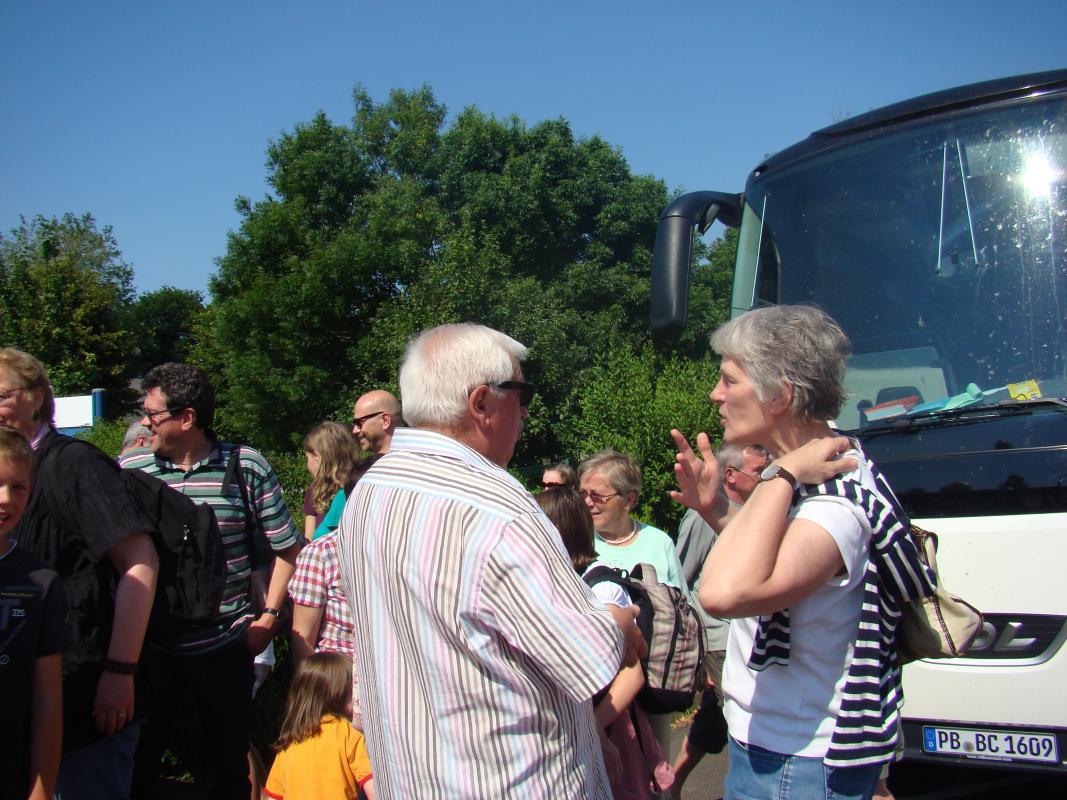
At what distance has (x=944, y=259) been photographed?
401 cm

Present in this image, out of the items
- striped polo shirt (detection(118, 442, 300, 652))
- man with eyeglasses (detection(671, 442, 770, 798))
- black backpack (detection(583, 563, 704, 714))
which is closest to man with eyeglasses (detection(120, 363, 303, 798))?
striped polo shirt (detection(118, 442, 300, 652))

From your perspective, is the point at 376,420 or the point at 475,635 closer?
the point at 475,635

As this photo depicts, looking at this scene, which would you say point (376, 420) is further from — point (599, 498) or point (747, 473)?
point (747, 473)

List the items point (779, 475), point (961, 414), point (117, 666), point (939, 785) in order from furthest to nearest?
point (939, 785)
point (961, 414)
point (117, 666)
point (779, 475)

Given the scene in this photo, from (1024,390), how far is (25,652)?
374cm

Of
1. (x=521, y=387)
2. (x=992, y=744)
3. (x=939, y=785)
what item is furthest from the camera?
(x=939, y=785)

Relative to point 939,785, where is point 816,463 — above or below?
above

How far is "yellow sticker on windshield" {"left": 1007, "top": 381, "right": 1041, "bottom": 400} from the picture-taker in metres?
3.53

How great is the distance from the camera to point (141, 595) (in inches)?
119

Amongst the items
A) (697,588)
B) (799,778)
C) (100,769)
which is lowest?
(100,769)

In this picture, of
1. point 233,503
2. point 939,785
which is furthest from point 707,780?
point 233,503

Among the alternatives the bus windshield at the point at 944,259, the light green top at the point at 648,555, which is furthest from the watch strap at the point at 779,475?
the light green top at the point at 648,555

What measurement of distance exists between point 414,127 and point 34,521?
108 feet

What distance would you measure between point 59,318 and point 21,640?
30054 mm
